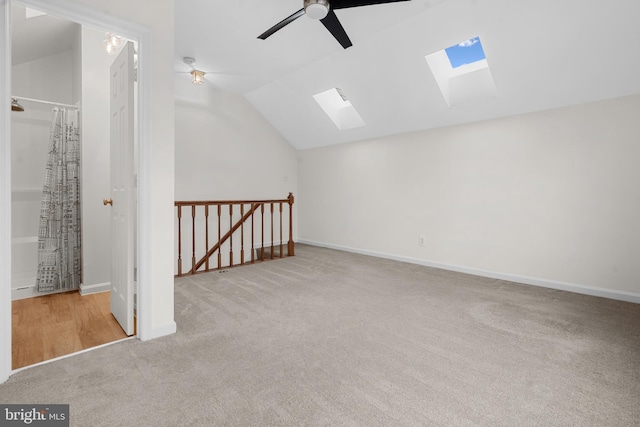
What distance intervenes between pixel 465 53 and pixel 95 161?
4.26 m

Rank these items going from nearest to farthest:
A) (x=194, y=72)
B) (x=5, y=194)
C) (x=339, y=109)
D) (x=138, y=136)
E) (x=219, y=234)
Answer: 1. (x=5, y=194)
2. (x=138, y=136)
3. (x=194, y=72)
4. (x=219, y=234)
5. (x=339, y=109)

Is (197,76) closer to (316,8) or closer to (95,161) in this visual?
(95,161)

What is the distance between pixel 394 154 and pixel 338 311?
290 centimetres

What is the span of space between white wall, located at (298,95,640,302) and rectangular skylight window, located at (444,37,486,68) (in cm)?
76

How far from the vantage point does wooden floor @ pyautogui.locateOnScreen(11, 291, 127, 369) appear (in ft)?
6.38

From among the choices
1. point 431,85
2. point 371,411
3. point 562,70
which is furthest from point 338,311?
point 562,70

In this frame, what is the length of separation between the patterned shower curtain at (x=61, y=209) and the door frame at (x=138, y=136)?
170cm

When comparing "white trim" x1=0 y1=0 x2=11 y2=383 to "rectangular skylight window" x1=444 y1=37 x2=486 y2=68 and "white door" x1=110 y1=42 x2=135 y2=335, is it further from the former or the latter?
"rectangular skylight window" x1=444 y1=37 x2=486 y2=68

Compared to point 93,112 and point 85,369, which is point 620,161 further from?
point 93,112

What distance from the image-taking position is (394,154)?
466 cm

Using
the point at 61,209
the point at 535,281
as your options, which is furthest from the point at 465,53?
the point at 61,209

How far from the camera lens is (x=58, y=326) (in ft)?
7.57

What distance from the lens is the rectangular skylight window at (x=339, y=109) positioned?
16.0ft

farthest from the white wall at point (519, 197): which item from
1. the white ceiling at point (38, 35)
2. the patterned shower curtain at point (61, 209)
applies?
the white ceiling at point (38, 35)
